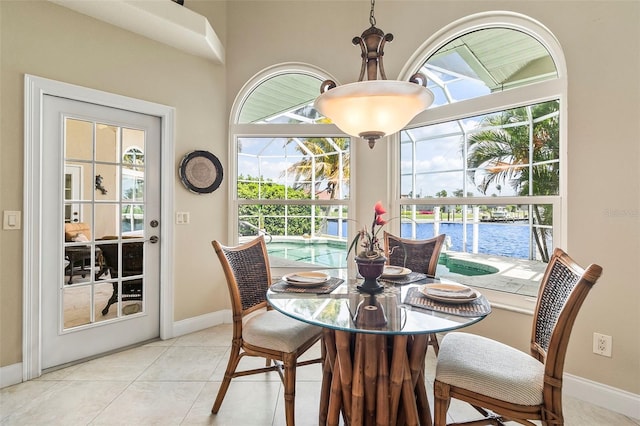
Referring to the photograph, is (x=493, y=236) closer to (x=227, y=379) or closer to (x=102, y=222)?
(x=227, y=379)

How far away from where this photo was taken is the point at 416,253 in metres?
2.32

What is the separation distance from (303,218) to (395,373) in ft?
6.73

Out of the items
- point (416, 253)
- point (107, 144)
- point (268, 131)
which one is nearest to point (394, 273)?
point (416, 253)

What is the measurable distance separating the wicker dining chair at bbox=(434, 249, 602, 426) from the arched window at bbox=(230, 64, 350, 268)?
6.05ft

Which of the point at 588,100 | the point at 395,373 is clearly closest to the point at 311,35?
the point at 588,100

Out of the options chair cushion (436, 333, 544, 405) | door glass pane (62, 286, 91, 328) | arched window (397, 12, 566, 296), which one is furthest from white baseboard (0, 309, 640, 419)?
chair cushion (436, 333, 544, 405)

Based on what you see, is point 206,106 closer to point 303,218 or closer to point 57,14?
point 57,14

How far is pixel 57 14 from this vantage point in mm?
2186

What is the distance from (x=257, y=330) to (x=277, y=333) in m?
0.13

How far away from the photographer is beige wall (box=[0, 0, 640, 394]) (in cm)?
181

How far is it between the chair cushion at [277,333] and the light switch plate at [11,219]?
1.77m

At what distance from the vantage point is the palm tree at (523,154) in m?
2.14

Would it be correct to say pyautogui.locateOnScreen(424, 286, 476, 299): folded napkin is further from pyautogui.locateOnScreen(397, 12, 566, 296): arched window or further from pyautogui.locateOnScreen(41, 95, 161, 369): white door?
pyautogui.locateOnScreen(41, 95, 161, 369): white door

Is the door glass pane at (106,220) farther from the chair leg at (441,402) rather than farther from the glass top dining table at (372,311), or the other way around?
the chair leg at (441,402)
